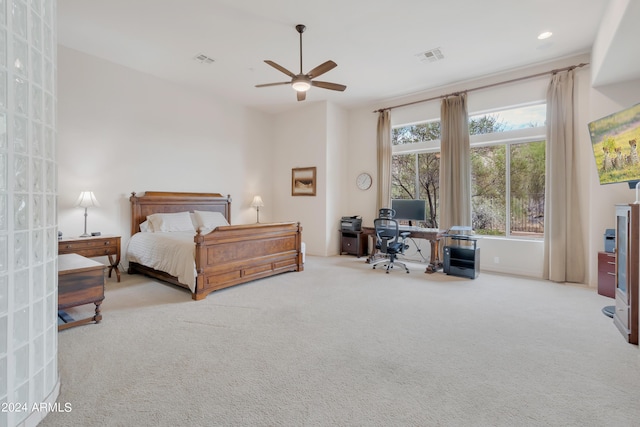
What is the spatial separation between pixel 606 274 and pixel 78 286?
20.3ft

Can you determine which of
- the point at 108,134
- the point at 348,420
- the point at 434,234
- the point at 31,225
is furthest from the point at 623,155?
the point at 108,134

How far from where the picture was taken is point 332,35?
409 centimetres

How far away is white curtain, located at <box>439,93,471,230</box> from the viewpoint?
5504 millimetres

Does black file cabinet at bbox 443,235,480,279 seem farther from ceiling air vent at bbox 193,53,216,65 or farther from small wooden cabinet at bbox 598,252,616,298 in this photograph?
ceiling air vent at bbox 193,53,216,65

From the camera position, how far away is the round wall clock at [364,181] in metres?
6.95

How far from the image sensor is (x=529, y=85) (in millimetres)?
4996

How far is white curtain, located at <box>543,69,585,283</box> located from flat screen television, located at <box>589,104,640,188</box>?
1.08 meters

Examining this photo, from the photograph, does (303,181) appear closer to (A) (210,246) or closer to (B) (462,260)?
(A) (210,246)

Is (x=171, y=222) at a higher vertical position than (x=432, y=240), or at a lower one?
higher

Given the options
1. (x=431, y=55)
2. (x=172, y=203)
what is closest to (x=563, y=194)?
(x=431, y=55)

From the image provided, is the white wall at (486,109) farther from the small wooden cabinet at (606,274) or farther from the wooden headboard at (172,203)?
the wooden headboard at (172,203)

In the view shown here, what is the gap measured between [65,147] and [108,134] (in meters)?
0.65

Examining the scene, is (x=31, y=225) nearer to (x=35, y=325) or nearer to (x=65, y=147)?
(x=35, y=325)

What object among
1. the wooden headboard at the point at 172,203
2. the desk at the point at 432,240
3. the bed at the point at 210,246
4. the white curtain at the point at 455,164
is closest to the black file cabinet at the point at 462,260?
the desk at the point at 432,240
